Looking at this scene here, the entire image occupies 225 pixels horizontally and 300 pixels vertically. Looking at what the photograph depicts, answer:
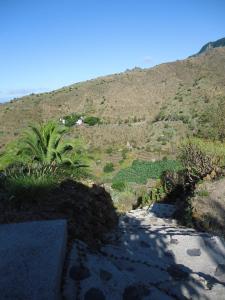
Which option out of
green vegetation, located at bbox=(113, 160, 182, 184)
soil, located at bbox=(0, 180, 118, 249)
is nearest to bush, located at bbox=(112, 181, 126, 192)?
green vegetation, located at bbox=(113, 160, 182, 184)

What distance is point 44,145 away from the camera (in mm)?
11336

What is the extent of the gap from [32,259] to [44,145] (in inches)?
306

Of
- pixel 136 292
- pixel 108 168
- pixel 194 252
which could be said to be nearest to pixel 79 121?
pixel 108 168

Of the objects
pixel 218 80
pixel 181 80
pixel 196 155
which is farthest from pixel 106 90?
pixel 196 155

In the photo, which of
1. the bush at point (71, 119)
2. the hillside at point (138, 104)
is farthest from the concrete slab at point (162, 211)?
the bush at point (71, 119)

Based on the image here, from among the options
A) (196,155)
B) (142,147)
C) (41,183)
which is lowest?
(142,147)

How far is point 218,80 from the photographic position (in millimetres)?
53250

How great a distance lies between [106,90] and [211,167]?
48.1 meters

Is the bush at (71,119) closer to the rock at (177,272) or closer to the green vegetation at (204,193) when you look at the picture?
the green vegetation at (204,193)

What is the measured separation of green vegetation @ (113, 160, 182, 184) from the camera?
23.1 metres

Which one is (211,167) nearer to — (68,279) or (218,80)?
(68,279)

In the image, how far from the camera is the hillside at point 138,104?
132 feet

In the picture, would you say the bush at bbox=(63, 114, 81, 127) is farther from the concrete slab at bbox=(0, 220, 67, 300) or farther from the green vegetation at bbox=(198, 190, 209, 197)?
the concrete slab at bbox=(0, 220, 67, 300)

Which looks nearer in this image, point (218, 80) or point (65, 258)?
point (65, 258)
